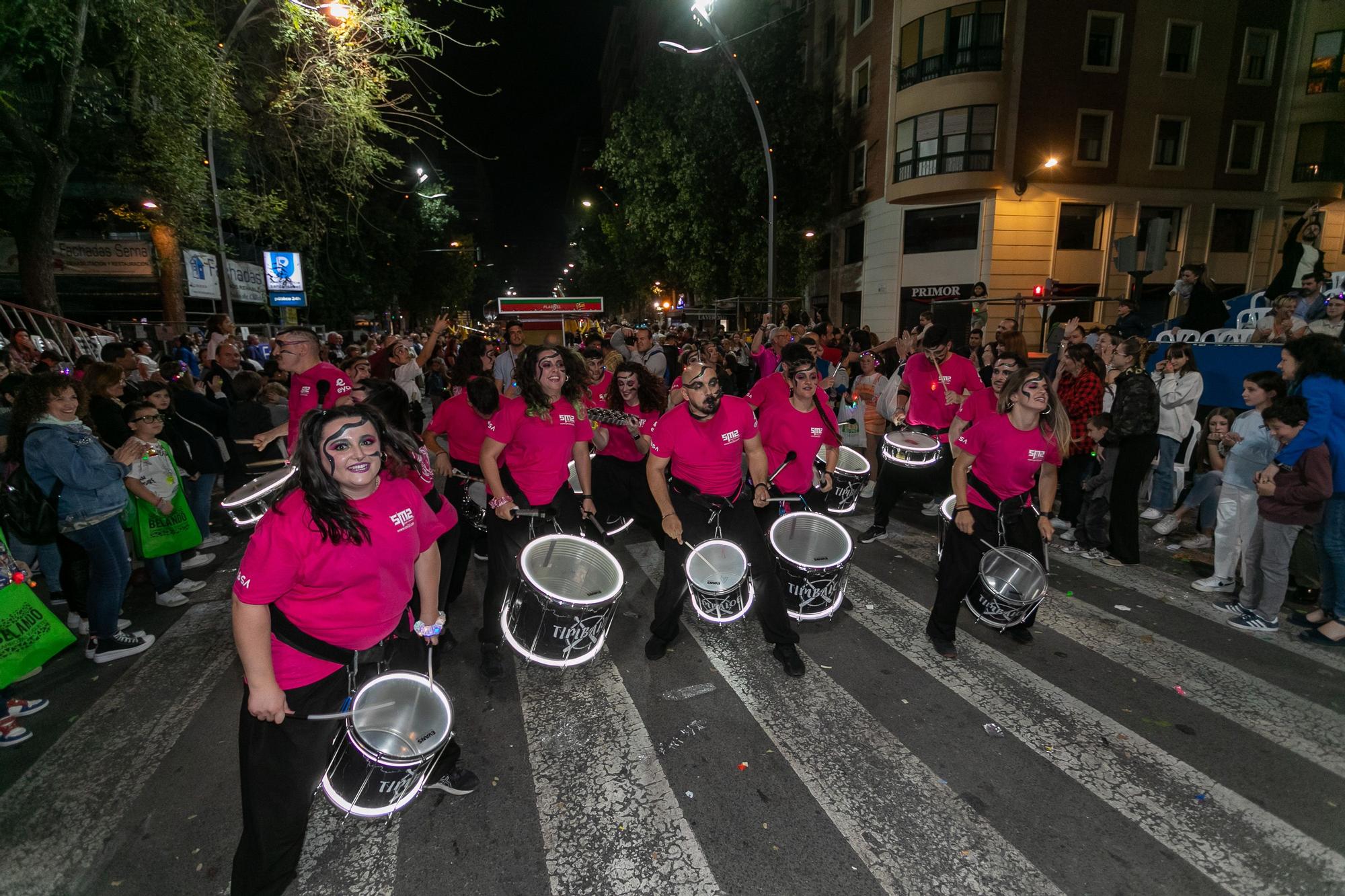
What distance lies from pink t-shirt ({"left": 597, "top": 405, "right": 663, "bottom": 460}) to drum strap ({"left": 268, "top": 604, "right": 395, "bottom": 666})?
3.93 meters

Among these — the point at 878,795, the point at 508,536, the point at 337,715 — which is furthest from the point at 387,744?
the point at 878,795

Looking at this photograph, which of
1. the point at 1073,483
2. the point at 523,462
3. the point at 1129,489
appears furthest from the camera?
the point at 1073,483

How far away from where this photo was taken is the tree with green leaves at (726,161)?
23859 millimetres

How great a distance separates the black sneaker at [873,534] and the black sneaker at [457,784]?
16.4ft

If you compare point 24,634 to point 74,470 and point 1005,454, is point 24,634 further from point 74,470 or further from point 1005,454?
point 1005,454

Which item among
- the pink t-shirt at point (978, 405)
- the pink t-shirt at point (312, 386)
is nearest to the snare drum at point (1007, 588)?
the pink t-shirt at point (978, 405)

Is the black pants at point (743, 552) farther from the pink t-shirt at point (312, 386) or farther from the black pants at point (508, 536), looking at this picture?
the pink t-shirt at point (312, 386)

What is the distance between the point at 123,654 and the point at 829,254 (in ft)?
97.9

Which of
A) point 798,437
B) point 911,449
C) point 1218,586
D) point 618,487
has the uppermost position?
point 798,437

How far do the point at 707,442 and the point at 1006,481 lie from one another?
212cm

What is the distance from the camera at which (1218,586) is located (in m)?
5.62

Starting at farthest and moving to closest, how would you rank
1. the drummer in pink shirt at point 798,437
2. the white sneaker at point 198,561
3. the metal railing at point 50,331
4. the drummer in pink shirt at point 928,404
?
the metal railing at point 50,331, the drummer in pink shirt at point 928,404, the white sneaker at point 198,561, the drummer in pink shirt at point 798,437

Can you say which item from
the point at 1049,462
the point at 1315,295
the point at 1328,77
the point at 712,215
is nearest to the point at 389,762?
the point at 1049,462

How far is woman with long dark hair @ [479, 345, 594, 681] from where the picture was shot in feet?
14.4
